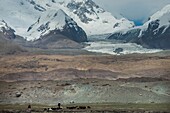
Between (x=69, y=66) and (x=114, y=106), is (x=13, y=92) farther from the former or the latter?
(x=69, y=66)

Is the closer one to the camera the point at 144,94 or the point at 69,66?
the point at 144,94

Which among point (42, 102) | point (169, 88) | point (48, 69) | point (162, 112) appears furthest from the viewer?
point (48, 69)

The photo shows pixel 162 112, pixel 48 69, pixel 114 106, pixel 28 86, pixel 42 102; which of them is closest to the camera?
pixel 162 112

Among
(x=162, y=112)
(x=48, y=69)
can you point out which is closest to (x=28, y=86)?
(x=162, y=112)

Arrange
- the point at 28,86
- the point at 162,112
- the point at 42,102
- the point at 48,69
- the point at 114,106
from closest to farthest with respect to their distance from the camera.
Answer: the point at 162,112, the point at 114,106, the point at 42,102, the point at 28,86, the point at 48,69

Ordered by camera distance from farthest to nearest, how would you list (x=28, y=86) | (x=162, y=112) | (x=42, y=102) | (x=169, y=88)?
1. (x=28, y=86)
2. (x=169, y=88)
3. (x=42, y=102)
4. (x=162, y=112)

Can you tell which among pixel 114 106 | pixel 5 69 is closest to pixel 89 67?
pixel 5 69

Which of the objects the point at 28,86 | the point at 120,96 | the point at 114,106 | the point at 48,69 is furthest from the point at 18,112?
the point at 48,69

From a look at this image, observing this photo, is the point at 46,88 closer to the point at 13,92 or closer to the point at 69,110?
the point at 13,92

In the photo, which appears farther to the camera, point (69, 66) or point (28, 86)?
point (69, 66)

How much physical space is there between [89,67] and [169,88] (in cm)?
8453

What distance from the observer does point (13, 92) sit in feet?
374

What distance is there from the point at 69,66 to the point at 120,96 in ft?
315

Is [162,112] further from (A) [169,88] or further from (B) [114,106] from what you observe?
(A) [169,88]
